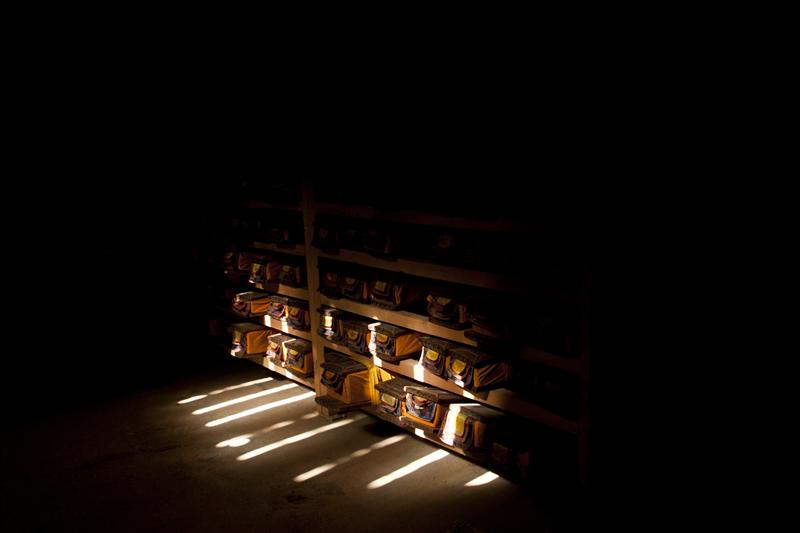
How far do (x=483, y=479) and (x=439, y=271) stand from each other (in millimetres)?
1302

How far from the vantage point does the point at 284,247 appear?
521cm

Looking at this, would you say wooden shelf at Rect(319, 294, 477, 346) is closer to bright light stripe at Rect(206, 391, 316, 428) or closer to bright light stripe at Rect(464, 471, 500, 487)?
bright light stripe at Rect(464, 471, 500, 487)

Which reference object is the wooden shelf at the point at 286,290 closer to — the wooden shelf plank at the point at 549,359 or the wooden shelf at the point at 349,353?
the wooden shelf at the point at 349,353

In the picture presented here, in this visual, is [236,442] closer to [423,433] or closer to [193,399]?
[193,399]

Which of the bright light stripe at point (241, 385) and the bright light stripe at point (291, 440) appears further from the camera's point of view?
the bright light stripe at point (241, 385)

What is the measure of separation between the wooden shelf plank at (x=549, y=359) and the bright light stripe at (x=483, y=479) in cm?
82

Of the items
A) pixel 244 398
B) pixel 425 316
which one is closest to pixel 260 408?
pixel 244 398

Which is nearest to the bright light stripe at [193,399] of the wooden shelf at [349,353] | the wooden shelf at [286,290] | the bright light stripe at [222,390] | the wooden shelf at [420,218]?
the bright light stripe at [222,390]

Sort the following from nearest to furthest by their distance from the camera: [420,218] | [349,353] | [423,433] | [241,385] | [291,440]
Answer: [420,218] → [423,433] → [291,440] → [349,353] → [241,385]

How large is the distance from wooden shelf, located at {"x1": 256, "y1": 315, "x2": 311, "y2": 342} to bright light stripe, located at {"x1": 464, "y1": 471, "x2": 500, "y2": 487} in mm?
1926

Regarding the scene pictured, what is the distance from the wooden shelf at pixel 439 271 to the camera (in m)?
→ 3.61

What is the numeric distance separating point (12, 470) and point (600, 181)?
4208 millimetres

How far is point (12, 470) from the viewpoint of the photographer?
4.31 metres

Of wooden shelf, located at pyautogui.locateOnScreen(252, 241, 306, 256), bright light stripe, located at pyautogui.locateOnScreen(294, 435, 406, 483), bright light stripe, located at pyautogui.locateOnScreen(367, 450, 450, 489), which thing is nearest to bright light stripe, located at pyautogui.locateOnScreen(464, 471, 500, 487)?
bright light stripe, located at pyautogui.locateOnScreen(367, 450, 450, 489)
